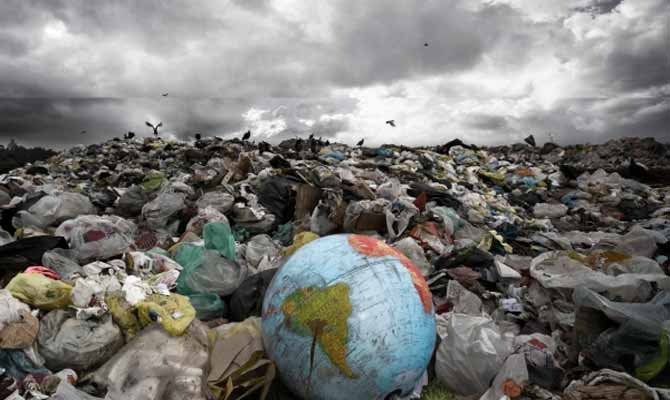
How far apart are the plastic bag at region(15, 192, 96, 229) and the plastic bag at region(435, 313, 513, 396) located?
4484mm

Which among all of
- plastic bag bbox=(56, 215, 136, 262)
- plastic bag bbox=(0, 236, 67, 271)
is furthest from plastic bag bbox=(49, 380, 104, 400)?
plastic bag bbox=(56, 215, 136, 262)

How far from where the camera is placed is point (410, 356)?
2.23 meters

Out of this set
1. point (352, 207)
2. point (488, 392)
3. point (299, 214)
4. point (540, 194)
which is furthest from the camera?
point (540, 194)

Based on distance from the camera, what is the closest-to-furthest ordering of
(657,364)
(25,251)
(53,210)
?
(657,364) < (25,251) < (53,210)

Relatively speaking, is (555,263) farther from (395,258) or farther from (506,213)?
(506,213)

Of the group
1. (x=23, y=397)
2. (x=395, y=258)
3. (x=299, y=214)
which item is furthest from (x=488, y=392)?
(x=299, y=214)

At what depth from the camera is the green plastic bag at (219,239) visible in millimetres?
3781

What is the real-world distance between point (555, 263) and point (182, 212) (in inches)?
166

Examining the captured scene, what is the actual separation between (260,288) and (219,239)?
77cm

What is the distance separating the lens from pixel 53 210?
16.0ft

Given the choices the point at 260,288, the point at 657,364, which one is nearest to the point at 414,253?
the point at 260,288

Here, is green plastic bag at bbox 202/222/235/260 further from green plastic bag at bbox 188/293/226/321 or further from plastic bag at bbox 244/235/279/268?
Answer: green plastic bag at bbox 188/293/226/321

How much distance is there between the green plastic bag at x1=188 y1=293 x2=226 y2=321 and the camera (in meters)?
3.17

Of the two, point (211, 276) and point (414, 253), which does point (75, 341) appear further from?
point (414, 253)
